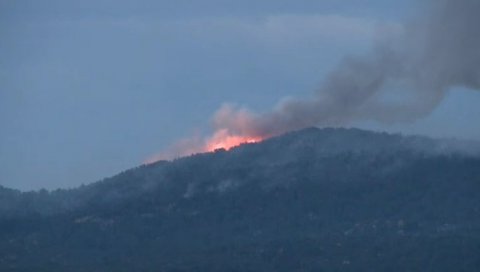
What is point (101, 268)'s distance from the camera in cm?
13075

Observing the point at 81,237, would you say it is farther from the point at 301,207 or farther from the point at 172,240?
the point at 301,207

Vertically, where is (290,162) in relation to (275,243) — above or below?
above

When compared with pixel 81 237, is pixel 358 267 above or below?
below

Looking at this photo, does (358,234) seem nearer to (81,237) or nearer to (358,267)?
(358,267)

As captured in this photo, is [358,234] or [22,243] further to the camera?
[22,243]

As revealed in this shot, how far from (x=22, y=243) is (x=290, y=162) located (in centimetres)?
2136

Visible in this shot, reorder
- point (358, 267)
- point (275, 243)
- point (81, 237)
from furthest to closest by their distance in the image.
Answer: point (81, 237), point (275, 243), point (358, 267)

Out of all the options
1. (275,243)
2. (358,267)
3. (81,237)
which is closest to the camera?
(358,267)

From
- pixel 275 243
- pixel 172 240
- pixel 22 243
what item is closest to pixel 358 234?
pixel 275 243

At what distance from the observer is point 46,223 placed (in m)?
146

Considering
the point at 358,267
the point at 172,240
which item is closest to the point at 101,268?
the point at 172,240

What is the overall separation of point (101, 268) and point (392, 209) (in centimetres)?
2205

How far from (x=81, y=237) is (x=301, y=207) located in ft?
54.9

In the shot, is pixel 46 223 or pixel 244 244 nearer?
pixel 244 244
